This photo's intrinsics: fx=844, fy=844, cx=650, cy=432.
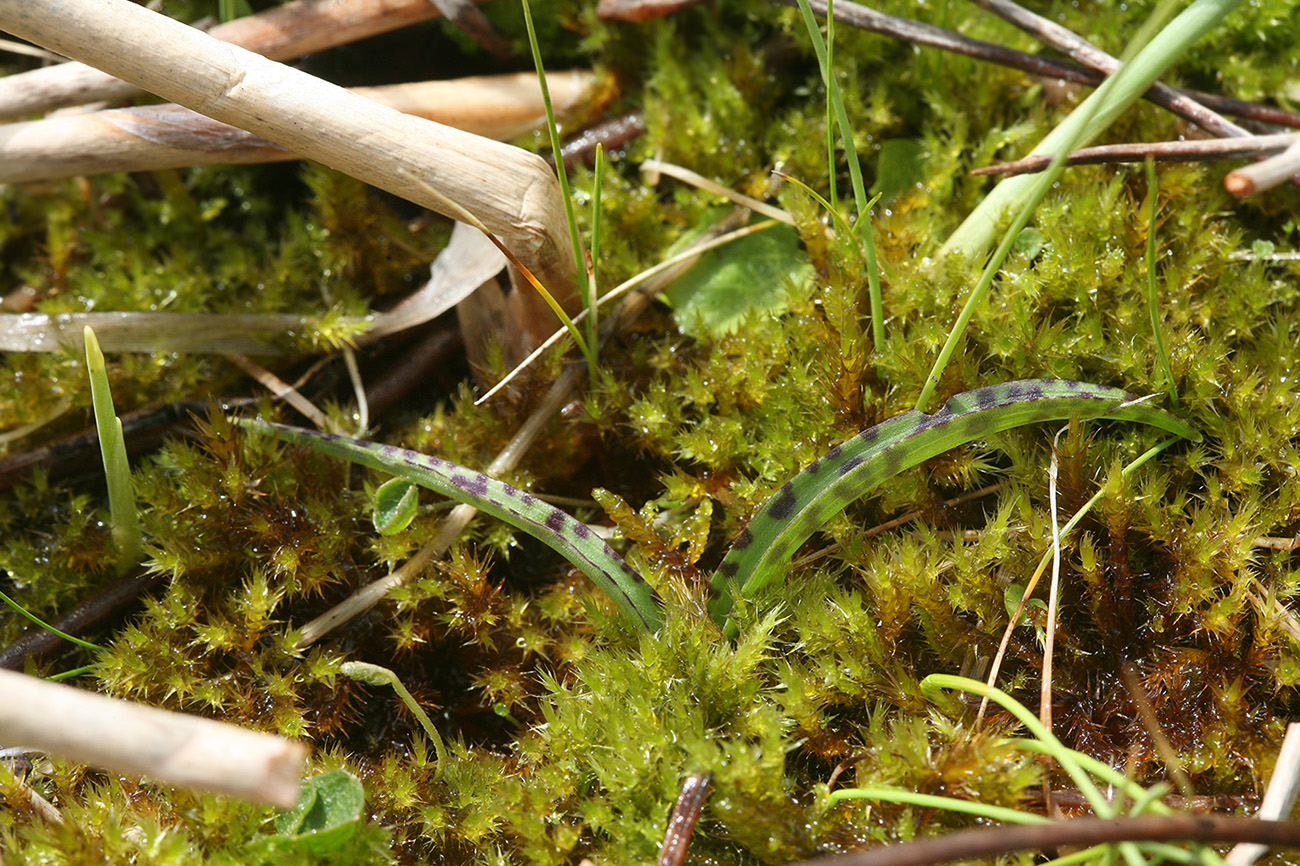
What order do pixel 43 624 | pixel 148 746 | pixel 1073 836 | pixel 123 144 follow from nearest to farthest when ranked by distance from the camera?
pixel 148 746, pixel 1073 836, pixel 43 624, pixel 123 144

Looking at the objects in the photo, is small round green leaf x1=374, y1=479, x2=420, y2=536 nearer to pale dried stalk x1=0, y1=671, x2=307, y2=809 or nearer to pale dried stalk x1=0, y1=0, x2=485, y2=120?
pale dried stalk x1=0, y1=671, x2=307, y2=809

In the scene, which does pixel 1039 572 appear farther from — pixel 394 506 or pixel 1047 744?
pixel 394 506

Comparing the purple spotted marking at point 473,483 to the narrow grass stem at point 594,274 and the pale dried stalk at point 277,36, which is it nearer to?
the narrow grass stem at point 594,274

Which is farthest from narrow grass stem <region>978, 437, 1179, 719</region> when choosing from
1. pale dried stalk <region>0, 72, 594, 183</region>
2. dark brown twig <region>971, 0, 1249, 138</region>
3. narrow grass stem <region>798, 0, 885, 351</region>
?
pale dried stalk <region>0, 72, 594, 183</region>

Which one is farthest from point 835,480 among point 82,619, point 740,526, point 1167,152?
point 82,619

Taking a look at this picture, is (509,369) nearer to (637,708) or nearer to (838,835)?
(637,708)

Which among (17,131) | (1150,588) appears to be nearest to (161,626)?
(17,131)
